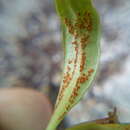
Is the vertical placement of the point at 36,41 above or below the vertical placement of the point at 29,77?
above

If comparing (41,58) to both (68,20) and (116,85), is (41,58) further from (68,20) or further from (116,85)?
(68,20)

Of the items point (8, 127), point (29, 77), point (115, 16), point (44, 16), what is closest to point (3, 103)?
point (8, 127)

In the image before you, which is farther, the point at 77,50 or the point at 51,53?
the point at 51,53

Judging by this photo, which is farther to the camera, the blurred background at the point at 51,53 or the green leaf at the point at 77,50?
the blurred background at the point at 51,53

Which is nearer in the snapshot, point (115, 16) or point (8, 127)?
point (8, 127)
